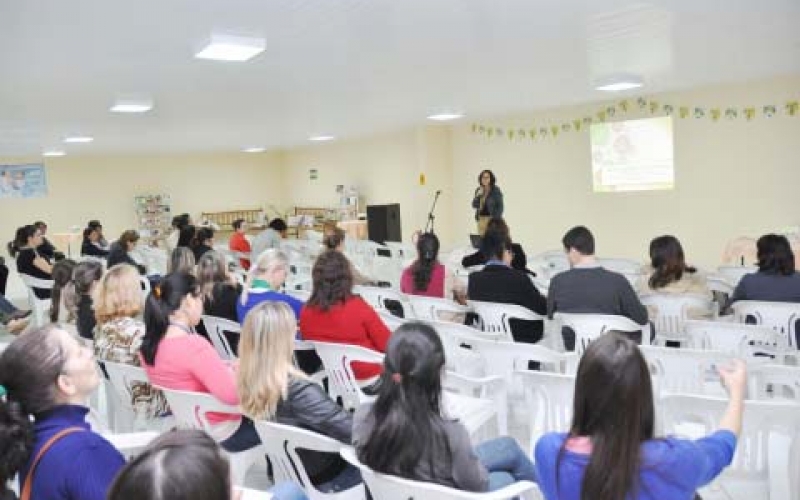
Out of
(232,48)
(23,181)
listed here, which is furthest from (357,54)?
(23,181)

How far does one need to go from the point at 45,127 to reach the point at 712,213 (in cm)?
855

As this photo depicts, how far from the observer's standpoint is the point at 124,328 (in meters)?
3.12

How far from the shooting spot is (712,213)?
325 inches

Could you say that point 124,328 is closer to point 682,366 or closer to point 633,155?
→ point 682,366

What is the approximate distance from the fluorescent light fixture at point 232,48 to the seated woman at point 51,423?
259 centimetres

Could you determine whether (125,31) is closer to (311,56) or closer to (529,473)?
(311,56)

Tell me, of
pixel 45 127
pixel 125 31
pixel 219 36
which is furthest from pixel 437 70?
pixel 45 127

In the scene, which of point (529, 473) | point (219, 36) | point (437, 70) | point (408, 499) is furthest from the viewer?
point (437, 70)

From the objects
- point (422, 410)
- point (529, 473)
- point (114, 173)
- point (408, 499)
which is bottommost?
point (529, 473)

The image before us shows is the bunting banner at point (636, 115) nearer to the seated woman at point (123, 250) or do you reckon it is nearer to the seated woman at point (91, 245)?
the seated woman at point (123, 250)

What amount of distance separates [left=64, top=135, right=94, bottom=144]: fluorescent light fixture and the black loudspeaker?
190 inches

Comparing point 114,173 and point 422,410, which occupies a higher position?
point 114,173

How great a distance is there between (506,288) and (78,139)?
8.33m

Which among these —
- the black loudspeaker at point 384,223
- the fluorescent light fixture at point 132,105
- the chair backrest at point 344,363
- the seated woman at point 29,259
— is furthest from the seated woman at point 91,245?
the chair backrest at point 344,363
